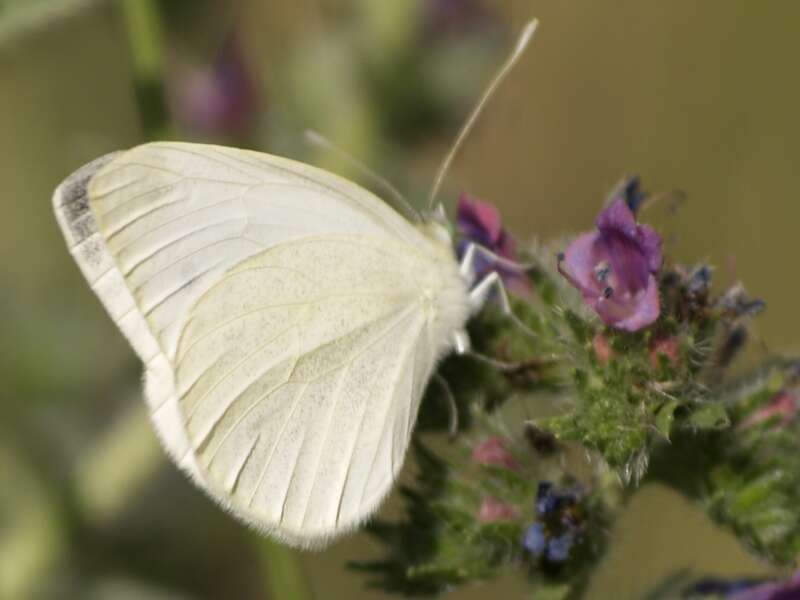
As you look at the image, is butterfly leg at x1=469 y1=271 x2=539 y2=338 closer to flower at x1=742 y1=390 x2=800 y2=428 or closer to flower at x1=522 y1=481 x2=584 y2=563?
flower at x1=522 y1=481 x2=584 y2=563

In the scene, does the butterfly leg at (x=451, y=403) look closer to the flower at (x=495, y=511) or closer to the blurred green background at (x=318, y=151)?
the flower at (x=495, y=511)

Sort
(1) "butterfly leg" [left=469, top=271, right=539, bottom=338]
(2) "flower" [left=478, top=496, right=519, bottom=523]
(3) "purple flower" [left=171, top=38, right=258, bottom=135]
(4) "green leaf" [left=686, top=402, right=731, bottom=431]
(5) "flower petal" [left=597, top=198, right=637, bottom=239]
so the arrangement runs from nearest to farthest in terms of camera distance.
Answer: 1. (5) "flower petal" [left=597, top=198, right=637, bottom=239]
2. (4) "green leaf" [left=686, top=402, right=731, bottom=431]
3. (2) "flower" [left=478, top=496, right=519, bottom=523]
4. (1) "butterfly leg" [left=469, top=271, right=539, bottom=338]
5. (3) "purple flower" [left=171, top=38, right=258, bottom=135]

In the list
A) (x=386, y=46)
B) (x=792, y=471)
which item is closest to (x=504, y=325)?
(x=792, y=471)

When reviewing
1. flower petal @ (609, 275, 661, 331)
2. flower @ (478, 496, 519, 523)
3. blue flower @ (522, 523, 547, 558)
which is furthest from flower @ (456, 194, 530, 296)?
blue flower @ (522, 523, 547, 558)

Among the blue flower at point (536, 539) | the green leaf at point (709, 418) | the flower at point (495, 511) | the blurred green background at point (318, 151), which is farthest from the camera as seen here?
the blurred green background at point (318, 151)

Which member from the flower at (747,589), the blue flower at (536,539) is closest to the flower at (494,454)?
the blue flower at (536,539)

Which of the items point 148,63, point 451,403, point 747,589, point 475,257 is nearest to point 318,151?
point 148,63
